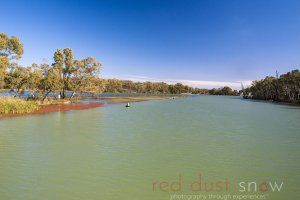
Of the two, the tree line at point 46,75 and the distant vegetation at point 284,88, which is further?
the distant vegetation at point 284,88

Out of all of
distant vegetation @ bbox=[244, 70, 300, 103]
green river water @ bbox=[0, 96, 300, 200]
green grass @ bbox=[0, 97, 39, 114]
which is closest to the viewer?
green river water @ bbox=[0, 96, 300, 200]

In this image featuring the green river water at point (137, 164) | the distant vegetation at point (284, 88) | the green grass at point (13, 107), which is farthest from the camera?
the distant vegetation at point (284, 88)

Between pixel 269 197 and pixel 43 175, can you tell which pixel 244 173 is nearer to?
pixel 269 197

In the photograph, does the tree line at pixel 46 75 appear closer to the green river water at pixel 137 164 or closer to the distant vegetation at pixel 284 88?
the green river water at pixel 137 164

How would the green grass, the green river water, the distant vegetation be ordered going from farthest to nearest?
the distant vegetation, the green grass, the green river water

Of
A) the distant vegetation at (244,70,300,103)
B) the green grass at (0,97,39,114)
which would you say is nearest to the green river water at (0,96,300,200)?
the green grass at (0,97,39,114)

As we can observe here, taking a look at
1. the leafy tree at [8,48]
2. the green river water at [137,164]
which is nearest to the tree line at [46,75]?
the leafy tree at [8,48]

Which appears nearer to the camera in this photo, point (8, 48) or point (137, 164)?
point (137, 164)

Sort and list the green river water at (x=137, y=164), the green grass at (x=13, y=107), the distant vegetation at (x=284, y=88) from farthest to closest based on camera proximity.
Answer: the distant vegetation at (x=284, y=88) → the green grass at (x=13, y=107) → the green river water at (x=137, y=164)

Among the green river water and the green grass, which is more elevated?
the green grass

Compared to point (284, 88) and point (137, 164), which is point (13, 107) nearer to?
point (137, 164)

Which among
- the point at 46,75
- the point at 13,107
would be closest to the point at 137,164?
the point at 13,107

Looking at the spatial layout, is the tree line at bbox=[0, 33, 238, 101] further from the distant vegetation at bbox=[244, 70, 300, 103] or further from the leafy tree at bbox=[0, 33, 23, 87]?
the distant vegetation at bbox=[244, 70, 300, 103]

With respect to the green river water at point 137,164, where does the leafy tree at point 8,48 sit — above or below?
above
